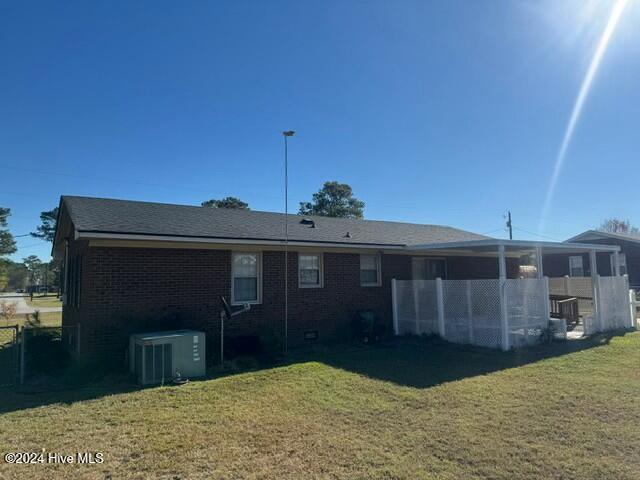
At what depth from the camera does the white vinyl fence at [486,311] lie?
33.8 ft

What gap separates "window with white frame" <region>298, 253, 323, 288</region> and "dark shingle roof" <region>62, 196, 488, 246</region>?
1.93 ft

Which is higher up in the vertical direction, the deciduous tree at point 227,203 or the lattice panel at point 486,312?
the deciduous tree at point 227,203

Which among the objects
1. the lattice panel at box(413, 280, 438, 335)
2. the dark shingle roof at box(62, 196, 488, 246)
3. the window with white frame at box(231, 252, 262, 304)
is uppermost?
the dark shingle roof at box(62, 196, 488, 246)

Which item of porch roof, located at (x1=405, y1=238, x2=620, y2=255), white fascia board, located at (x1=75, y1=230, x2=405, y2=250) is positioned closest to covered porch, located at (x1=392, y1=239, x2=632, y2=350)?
porch roof, located at (x1=405, y1=238, x2=620, y2=255)

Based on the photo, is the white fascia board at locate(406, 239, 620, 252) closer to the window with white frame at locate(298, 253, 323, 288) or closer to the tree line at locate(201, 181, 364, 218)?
the window with white frame at locate(298, 253, 323, 288)

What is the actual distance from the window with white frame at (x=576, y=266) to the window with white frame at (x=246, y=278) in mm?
22360

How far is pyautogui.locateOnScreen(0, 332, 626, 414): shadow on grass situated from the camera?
22.3 feet

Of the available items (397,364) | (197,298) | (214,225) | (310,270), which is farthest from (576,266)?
(197,298)

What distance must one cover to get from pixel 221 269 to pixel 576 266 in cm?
2357

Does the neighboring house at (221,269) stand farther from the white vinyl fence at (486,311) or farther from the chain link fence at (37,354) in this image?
the white vinyl fence at (486,311)

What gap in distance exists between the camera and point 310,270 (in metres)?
11.8

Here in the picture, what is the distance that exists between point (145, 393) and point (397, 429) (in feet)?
13.5

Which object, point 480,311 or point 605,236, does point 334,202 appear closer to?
point 605,236

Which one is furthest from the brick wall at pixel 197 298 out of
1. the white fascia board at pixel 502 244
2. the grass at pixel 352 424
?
the white fascia board at pixel 502 244
